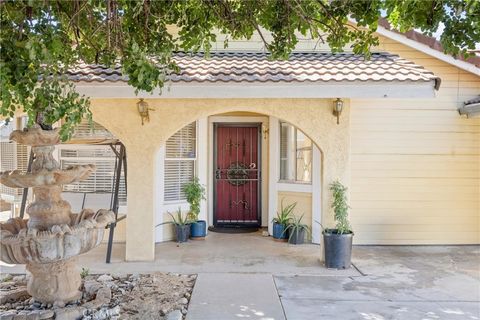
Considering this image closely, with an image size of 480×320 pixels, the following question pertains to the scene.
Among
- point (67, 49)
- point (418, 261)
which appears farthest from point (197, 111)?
→ point (418, 261)

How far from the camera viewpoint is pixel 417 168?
8414 mm

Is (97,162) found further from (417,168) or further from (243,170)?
(417,168)

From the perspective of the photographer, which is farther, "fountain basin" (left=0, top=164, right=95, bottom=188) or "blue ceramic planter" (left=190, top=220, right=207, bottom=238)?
"blue ceramic planter" (left=190, top=220, right=207, bottom=238)

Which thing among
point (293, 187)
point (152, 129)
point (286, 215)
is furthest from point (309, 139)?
point (152, 129)

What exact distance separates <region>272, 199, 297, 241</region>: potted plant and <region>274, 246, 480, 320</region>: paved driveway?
1.77 meters

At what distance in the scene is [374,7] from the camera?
158 inches

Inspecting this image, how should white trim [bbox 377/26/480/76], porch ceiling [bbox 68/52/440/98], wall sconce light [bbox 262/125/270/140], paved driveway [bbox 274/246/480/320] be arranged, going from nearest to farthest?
paved driveway [bbox 274/246/480/320] → porch ceiling [bbox 68/52/440/98] → white trim [bbox 377/26/480/76] → wall sconce light [bbox 262/125/270/140]

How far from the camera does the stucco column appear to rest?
6855 millimetres

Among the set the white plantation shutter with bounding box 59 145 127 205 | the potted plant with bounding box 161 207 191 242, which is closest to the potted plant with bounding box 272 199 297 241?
the potted plant with bounding box 161 207 191 242

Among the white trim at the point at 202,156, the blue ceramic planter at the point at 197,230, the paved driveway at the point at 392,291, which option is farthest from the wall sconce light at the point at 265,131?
the paved driveway at the point at 392,291

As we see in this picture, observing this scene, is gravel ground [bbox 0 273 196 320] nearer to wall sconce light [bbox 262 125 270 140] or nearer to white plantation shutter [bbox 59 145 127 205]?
white plantation shutter [bbox 59 145 127 205]

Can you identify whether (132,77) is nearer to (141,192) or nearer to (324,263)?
(141,192)

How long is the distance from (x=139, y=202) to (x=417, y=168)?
233 inches

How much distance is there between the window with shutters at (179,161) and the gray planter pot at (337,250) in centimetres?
374
